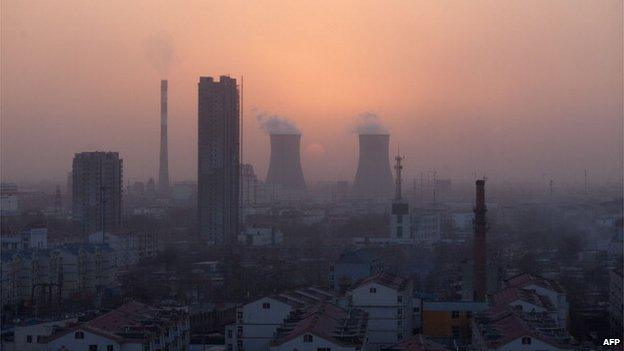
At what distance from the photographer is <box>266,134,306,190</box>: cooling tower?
26.7 metres

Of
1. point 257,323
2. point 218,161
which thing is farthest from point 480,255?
point 218,161

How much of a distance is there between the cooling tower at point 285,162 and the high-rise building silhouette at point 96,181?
419 cm

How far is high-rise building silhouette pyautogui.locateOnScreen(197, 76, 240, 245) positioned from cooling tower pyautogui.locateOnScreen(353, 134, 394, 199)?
11.3ft

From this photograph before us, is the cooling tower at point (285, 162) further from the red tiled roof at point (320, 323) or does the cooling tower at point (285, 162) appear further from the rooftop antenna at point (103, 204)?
the red tiled roof at point (320, 323)

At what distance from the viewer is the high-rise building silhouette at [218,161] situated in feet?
71.5

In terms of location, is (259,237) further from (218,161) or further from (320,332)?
(320,332)

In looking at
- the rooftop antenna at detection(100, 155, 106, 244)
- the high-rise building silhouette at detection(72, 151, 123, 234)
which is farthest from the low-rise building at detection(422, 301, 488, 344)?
the high-rise building silhouette at detection(72, 151, 123, 234)

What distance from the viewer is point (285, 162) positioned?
27828mm

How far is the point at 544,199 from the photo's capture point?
35.8m

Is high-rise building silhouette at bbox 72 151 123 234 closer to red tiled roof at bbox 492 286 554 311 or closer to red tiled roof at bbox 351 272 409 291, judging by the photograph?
red tiled roof at bbox 351 272 409 291

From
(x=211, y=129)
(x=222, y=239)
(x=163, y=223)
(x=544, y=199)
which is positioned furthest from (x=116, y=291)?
(x=544, y=199)

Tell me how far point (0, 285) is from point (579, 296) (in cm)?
608

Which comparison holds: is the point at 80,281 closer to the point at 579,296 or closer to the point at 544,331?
the point at 579,296

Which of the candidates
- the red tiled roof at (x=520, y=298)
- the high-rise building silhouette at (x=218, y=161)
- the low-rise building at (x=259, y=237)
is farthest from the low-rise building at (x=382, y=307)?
the high-rise building silhouette at (x=218, y=161)
